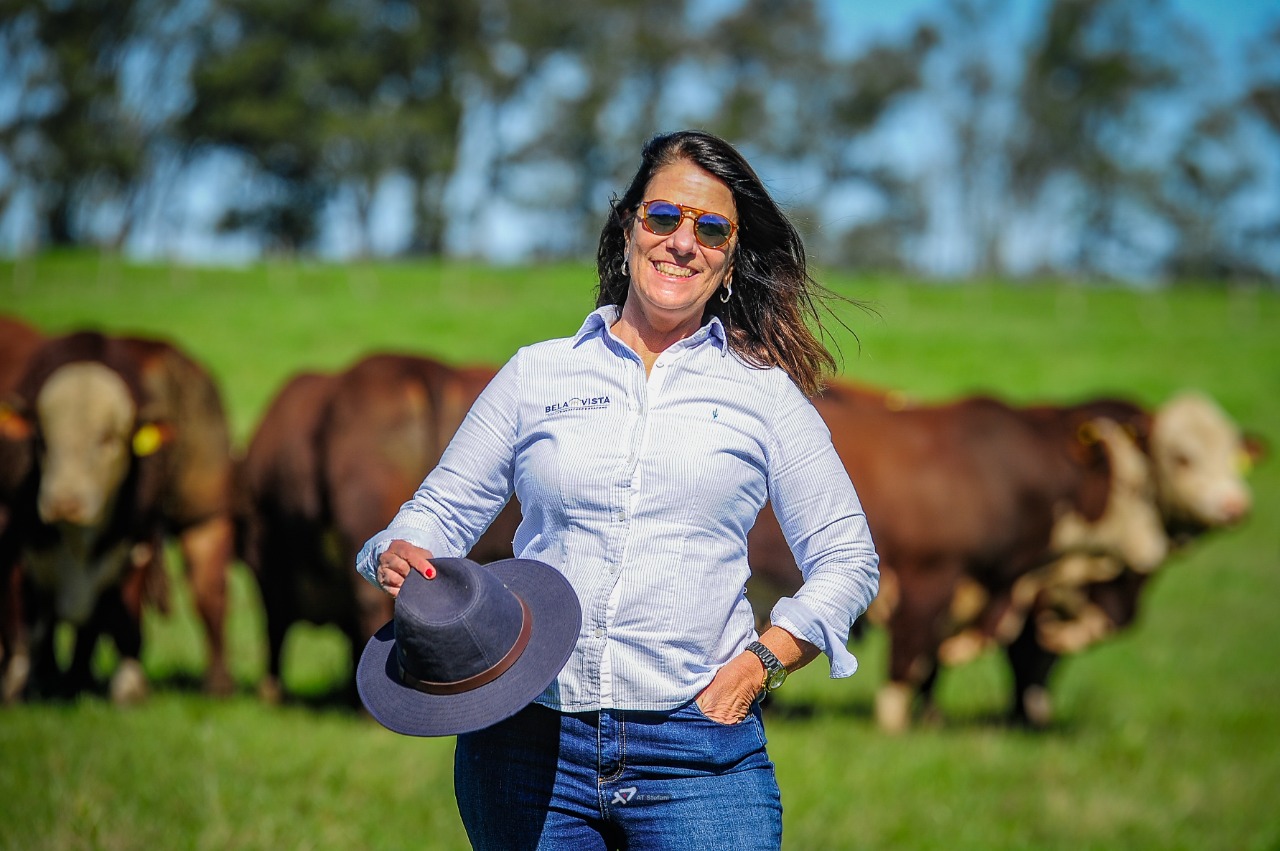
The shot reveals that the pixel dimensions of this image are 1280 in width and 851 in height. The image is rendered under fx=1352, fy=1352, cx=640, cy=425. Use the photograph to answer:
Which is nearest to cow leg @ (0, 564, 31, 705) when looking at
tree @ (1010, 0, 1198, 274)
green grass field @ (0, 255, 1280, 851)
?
green grass field @ (0, 255, 1280, 851)

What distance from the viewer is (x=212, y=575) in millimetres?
8711

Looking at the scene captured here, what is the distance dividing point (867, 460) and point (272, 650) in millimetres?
4077

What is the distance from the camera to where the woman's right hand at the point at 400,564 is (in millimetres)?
2539

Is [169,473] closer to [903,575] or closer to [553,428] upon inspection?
[903,575]

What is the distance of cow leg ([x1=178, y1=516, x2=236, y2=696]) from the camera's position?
8266mm

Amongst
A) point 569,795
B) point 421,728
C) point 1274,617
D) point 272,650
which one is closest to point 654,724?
point 569,795

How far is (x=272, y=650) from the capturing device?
8148 millimetres

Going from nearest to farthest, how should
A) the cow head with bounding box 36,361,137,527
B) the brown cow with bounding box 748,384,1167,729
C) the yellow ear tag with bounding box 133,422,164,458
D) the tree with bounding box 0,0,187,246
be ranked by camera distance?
the cow head with bounding box 36,361,137,527, the yellow ear tag with bounding box 133,422,164,458, the brown cow with bounding box 748,384,1167,729, the tree with bounding box 0,0,187,246

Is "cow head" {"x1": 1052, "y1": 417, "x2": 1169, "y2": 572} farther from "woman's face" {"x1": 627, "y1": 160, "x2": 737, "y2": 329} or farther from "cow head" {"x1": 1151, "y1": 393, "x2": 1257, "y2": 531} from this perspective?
"woman's face" {"x1": 627, "y1": 160, "x2": 737, "y2": 329}

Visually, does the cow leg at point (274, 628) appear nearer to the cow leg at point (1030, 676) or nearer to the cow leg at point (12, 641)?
the cow leg at point (12, 641)

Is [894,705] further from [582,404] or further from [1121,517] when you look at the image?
[582,404]

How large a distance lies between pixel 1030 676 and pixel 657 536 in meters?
7.72

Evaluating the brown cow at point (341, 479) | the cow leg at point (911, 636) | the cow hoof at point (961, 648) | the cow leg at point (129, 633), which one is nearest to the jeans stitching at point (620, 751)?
the brown cow at point (341, 479)

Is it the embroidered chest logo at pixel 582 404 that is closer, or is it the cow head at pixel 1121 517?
the embroidered chest logo at pixel 582 404
